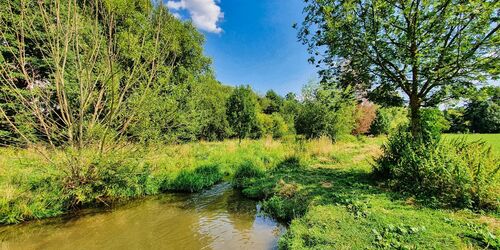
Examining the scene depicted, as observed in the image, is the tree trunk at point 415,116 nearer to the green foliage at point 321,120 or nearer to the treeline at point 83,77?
the treeline at point 83,77

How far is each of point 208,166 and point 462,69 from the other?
9.09 metres

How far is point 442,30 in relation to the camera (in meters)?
6.03

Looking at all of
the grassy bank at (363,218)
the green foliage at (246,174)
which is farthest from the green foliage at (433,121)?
the green foliage at (246,174)

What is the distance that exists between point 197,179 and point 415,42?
27.1 feet

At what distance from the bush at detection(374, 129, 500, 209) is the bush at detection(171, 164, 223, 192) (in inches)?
242

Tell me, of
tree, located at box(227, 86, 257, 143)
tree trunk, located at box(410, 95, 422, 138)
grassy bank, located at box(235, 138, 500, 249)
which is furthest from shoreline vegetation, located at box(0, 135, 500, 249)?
tree, located at box(227, 86, 257, 143)

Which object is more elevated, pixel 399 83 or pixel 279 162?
pixel 399 83

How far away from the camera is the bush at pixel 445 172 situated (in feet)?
15.9

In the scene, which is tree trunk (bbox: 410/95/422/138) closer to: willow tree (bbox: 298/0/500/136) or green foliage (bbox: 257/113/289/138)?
willow tree (bbox: 298/0/500/136)

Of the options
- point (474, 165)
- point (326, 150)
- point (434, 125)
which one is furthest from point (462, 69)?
point (326, 150)

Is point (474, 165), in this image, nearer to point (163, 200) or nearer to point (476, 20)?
point (476, 20)

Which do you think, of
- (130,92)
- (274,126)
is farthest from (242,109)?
(130,92)

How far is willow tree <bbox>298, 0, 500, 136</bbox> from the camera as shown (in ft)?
18.5

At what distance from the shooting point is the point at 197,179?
28.9 feet
